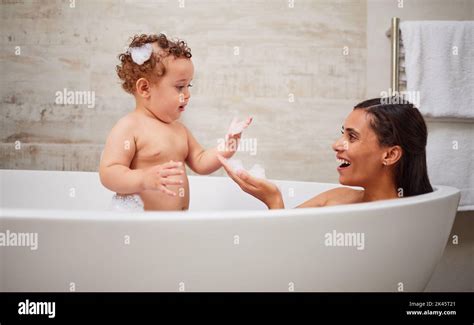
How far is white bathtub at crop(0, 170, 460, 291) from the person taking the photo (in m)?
0.84

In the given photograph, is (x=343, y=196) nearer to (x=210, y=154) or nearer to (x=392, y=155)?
(x=392, y=155)

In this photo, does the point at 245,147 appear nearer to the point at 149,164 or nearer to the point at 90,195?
the point at 90,195

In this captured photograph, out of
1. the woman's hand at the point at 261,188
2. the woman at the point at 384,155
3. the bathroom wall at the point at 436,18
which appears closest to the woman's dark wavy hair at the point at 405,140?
the woman at the point at 384,155

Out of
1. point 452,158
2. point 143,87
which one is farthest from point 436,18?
point 143,87

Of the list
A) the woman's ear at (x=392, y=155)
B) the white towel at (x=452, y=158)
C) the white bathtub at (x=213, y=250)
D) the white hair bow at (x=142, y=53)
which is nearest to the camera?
the white bathtub at (x=213, y=250)

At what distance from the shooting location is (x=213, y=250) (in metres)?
0.86

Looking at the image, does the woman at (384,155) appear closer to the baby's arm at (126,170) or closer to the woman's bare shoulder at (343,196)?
the woman's bare shoulder at (343,196)

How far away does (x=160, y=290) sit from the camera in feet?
2.90

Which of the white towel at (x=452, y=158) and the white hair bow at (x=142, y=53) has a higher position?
the white hair bow at (x=142, y=53)

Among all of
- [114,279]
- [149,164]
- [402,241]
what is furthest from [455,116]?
[114,279]

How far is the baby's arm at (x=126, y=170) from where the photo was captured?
101cm

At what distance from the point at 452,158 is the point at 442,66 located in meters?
0.32

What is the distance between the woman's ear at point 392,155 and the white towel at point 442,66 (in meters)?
0.63

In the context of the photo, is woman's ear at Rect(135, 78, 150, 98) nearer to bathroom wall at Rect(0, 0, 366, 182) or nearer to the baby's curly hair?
the baby's curly hair
